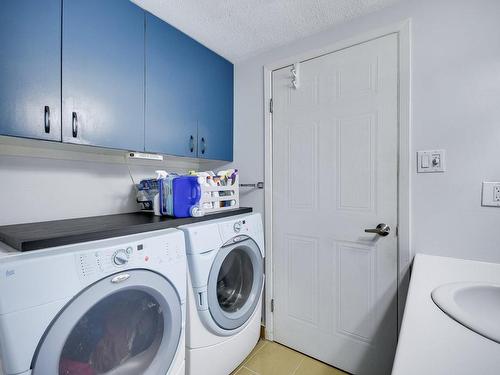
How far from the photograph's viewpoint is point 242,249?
1.53 metres

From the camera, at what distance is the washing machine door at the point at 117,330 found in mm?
727

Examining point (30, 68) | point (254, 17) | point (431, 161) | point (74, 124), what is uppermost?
point (254, 17)

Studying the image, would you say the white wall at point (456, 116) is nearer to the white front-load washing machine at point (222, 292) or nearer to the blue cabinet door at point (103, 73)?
the white front-load washing machine at point (222, 292)

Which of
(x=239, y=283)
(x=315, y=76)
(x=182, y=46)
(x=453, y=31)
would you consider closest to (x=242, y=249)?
(x=239, y=283)

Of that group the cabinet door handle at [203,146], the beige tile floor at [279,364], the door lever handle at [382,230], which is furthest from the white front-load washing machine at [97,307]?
the door lever handle at [382,230]

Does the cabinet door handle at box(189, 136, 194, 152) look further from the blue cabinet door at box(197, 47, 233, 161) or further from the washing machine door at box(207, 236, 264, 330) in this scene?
the washing machine door at box(207, 236, 264, 330)

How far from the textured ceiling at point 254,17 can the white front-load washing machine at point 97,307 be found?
1.29 m

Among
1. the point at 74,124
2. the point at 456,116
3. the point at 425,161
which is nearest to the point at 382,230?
the point at 425,161

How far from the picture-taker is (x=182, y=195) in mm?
1387

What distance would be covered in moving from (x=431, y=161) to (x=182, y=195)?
1.39 meters

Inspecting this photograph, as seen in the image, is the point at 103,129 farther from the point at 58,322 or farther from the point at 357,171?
the point at 357,171

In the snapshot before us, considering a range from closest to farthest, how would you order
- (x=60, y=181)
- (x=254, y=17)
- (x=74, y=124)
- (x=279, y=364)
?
(x=74, y=124) → (x=60, y=181) → (x=254, y=17) → (x=279, y=364)

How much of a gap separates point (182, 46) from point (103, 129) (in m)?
0.81

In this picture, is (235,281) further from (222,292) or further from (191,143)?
(191,143)
